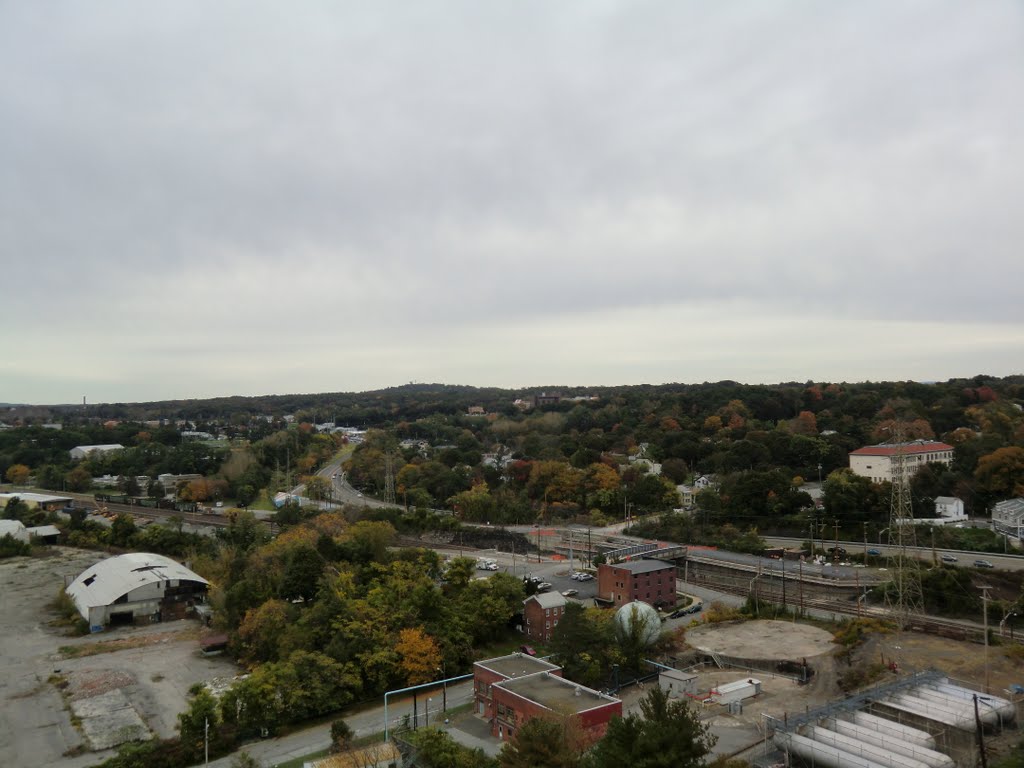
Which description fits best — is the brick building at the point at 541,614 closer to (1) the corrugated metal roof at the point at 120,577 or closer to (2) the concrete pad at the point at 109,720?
(2) the concrete pad at the point at 109,720

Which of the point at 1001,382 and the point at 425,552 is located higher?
the point at 1001,382

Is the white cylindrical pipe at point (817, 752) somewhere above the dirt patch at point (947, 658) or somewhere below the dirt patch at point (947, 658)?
above

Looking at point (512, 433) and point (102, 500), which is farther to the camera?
point (512, 433)

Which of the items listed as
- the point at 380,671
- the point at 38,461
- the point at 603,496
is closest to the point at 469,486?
the point at 603,496

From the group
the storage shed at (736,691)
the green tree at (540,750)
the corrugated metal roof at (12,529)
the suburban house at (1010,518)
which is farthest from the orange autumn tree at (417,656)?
the corrugated metal roof at (12,529)

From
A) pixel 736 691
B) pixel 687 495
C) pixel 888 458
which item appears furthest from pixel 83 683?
pixel 888 458

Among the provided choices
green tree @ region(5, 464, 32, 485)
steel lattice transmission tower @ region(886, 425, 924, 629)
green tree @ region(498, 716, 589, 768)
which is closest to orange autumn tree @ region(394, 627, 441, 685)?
green tree @ region(498, 716, 589, 768)

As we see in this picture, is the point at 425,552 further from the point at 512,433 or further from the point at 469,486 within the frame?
the point at 512,433
